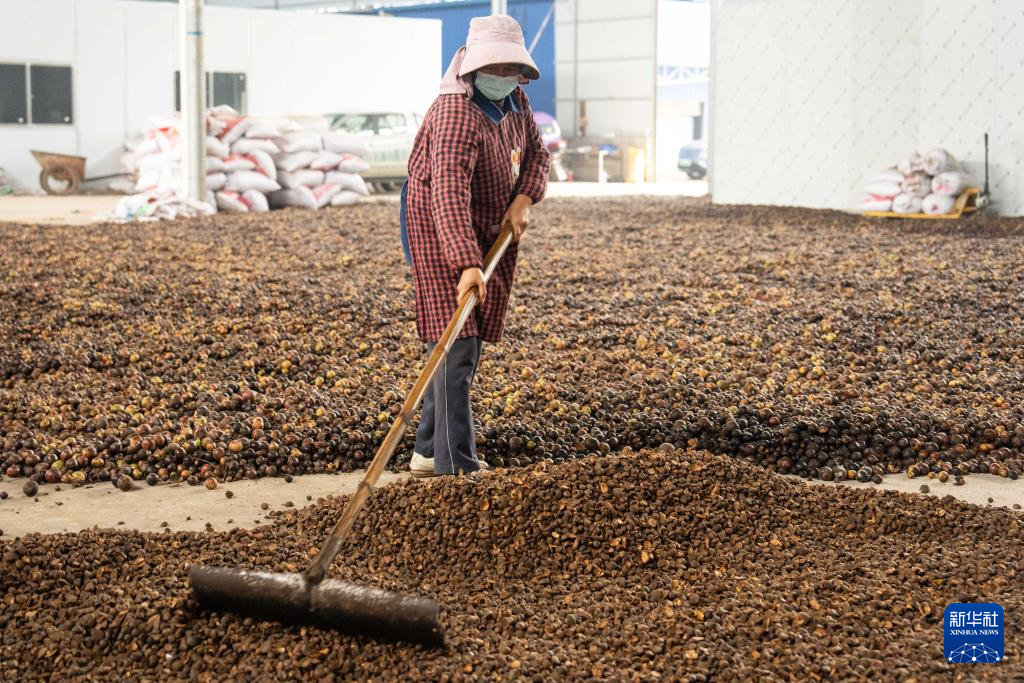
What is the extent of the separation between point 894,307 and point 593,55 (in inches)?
748

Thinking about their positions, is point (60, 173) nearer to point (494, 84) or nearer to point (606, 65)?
point (606, 65)

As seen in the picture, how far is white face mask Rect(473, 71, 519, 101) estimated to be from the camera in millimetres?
3115

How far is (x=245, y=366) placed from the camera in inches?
191

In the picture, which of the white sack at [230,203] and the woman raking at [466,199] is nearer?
the woman raking at [466,199]

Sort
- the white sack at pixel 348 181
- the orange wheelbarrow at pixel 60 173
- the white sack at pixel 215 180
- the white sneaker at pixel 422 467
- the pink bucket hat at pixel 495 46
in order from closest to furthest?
the pink bucket hat at pixel 495 46, the white sneaker at pixel 422 467, the white sack at pixel 215 180, the white sack at pixel 348 181, the orange wheelbarrow at pixel 60 173

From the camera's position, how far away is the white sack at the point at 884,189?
1136 cm

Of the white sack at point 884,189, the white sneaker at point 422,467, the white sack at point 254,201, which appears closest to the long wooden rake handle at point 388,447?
the white sneaker at point 422,467

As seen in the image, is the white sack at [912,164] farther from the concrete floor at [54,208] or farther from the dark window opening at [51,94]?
the dark window opening at [51,94]

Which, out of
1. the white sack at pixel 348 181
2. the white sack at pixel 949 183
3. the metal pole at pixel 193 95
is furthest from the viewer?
the white sack at pixel 348 181

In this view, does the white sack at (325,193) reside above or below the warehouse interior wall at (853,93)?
below

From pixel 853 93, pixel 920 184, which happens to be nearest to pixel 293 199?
pixel 853 93

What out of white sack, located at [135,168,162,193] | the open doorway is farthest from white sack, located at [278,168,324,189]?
the open doorway

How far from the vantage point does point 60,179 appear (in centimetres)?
1634

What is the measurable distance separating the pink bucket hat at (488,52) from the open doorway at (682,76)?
1950cm
